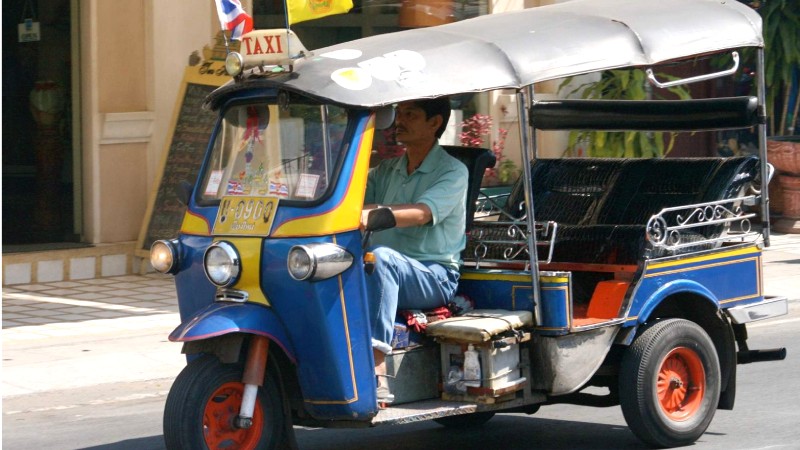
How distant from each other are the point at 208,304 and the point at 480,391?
127 cm

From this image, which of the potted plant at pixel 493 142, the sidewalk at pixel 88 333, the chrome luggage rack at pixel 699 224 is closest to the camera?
the chrome luggage rack at pixel 699 224

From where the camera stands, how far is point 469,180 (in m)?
6.94

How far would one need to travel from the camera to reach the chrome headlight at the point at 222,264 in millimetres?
5758

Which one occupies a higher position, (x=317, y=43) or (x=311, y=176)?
(x=317, y=43)

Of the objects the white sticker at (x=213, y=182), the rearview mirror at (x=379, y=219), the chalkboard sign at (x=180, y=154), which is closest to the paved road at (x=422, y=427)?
the white sticker at (x=213, y=182)

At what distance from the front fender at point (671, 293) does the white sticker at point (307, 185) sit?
5.90ft

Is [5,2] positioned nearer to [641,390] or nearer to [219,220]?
[219,220]

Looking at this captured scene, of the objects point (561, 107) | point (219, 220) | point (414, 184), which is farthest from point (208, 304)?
point (561, 107)

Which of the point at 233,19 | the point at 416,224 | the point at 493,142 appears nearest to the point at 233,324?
the point at 416,224

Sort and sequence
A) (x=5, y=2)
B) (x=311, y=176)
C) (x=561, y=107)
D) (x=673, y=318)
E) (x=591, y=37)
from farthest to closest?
(x=5, y=2)
(x=561, y=107)
(x=673, y=318)
(x=591, y=37)
(x=311, y=176)

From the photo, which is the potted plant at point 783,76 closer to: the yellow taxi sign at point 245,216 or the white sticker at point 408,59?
the white sticker at point 408,59

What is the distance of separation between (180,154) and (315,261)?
7.08 m

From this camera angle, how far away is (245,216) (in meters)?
5.93

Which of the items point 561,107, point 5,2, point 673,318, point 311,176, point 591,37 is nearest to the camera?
point 311,176
